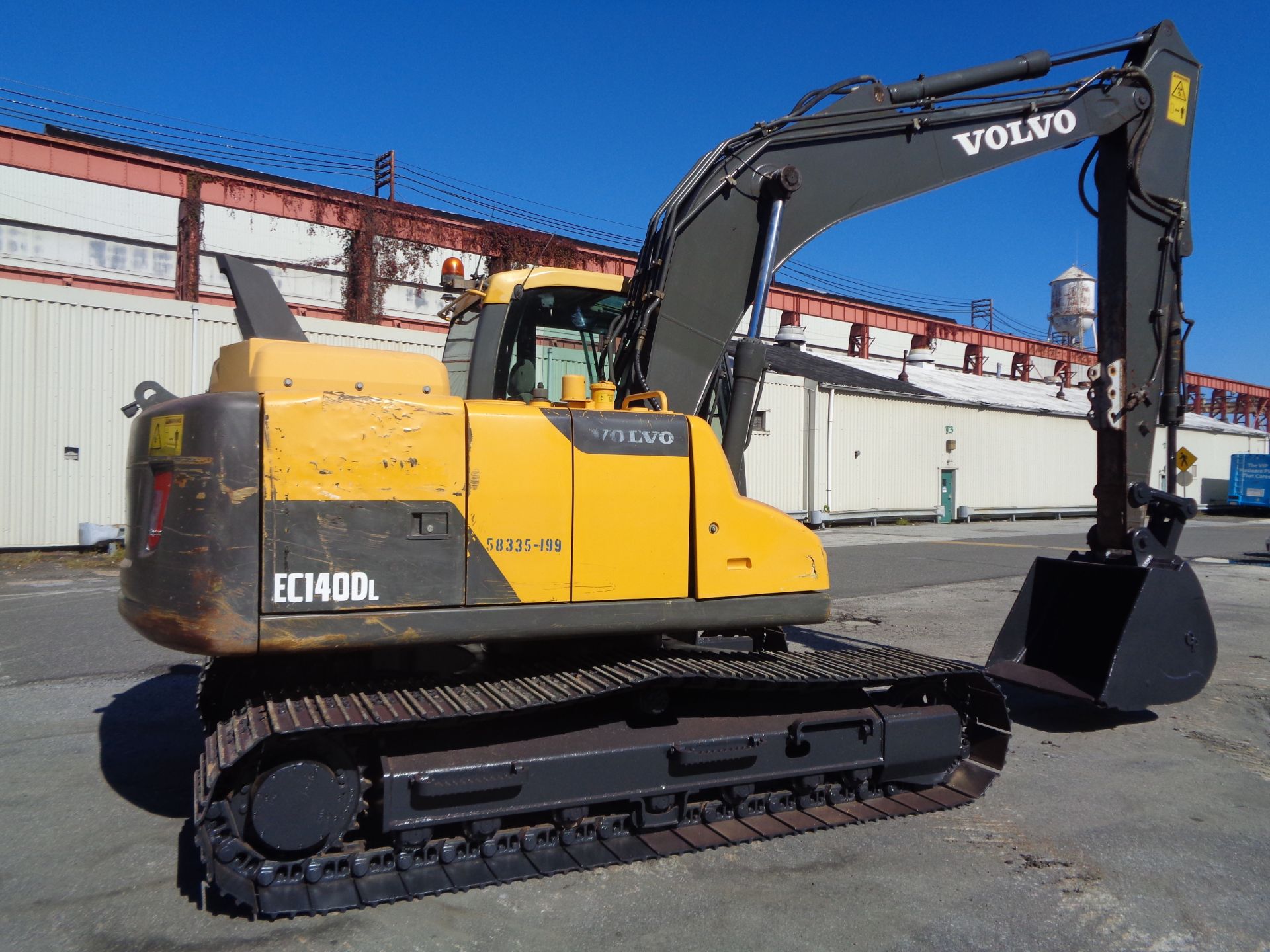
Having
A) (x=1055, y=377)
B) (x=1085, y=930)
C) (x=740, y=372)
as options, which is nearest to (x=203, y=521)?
(x=740, y=372)

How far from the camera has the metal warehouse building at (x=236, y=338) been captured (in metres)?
14.4

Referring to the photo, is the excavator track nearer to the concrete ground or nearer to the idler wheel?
the idler wheel

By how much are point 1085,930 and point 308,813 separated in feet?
9.63

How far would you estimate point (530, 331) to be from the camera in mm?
5000

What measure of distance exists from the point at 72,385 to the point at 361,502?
13308 mm

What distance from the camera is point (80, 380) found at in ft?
47.6

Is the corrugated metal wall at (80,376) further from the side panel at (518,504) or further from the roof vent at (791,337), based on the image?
the roof vent at (791,337)

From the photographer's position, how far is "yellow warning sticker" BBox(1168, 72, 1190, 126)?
652cm

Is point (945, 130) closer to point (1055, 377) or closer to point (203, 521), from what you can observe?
point (203, 521)

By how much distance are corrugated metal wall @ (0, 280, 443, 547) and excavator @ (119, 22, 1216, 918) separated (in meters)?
11.6

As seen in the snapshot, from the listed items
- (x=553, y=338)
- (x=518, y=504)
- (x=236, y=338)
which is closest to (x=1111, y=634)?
(x=553, y=338)

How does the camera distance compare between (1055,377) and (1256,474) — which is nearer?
(1256,474)

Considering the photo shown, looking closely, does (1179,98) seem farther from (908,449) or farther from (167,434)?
(908,449)

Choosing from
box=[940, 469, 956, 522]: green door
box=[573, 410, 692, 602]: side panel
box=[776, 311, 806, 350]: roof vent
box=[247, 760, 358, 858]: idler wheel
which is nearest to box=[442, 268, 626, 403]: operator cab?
box=[573, 410, 692, 602]: side panel
